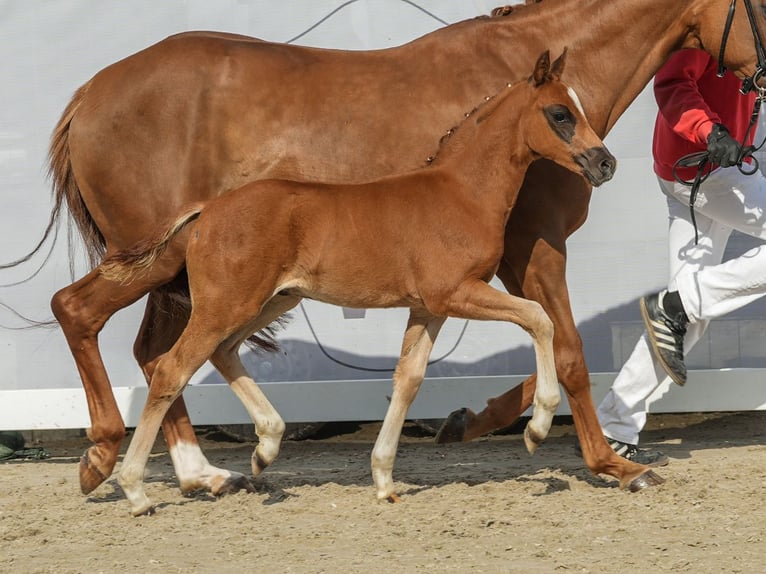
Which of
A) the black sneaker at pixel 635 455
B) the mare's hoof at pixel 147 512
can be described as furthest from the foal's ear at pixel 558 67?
the mare's hoof at pixel 147 512

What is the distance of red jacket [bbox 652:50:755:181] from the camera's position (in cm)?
532

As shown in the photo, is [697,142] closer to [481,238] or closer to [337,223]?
[481,238]

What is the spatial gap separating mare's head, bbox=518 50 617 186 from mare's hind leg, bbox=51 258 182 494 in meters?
1.63

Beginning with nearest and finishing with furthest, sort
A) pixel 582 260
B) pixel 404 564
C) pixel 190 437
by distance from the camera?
1. pixel 404 564
2. pixel 190 437
3. pixel 582 260

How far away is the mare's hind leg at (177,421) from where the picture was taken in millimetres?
5258

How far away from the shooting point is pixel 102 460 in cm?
504

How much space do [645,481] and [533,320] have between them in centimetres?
101

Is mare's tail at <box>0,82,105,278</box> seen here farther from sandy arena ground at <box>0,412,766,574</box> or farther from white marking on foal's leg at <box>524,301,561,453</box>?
white marking on foal's leg at <box>524,301,561,453</box>

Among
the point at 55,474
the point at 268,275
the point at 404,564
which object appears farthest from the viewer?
the point at 55,474

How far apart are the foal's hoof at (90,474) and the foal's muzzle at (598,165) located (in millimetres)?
2327

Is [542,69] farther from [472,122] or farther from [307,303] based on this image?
[307,303]

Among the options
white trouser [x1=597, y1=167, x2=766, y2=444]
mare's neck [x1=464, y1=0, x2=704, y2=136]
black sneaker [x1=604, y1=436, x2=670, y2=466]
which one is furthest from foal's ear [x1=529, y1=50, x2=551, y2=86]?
black sneaker [x1=604, y1=436, x2=670, y2=466]

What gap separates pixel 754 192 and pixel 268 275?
2355 mm

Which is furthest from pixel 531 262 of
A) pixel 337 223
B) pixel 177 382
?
pixel 177 382
